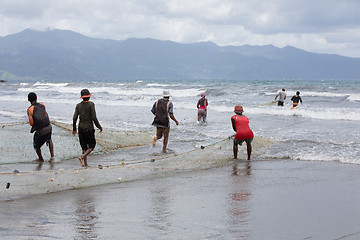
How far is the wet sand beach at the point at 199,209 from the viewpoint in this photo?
14.8 feet

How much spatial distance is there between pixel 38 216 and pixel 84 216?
553 mm

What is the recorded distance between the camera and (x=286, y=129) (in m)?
15.1

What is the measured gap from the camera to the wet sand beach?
14.8ft

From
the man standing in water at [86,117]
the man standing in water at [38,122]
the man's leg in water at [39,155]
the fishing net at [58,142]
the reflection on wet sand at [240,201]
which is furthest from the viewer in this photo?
the fishing net at [58,142]

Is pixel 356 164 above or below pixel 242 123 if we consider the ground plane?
below

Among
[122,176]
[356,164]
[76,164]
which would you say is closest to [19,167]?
[76,164]

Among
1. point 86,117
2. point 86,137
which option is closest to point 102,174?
point 86,137

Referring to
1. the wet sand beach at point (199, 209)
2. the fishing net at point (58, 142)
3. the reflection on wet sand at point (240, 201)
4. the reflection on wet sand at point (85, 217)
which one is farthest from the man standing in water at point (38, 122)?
the reflection on wet sand at point (240, 201)

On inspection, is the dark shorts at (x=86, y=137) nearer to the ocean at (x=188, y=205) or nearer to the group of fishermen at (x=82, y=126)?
the group of fishermen at (x=82, y=126)

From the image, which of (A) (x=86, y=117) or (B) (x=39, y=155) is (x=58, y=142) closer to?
(B) (x=39, y=155)

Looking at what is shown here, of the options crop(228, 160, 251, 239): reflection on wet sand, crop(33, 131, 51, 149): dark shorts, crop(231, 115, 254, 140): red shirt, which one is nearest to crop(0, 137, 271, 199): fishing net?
crop(231, 115, 254, 140): red shirt

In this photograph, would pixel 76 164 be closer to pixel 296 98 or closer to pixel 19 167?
pixel 19 167

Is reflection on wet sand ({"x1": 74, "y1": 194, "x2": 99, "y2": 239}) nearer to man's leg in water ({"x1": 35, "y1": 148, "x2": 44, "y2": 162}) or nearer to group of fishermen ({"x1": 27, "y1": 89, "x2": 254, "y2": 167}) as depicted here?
group of fishermen ({"x1": 27, "y1": 89, "x2": 254, "y2": 167})

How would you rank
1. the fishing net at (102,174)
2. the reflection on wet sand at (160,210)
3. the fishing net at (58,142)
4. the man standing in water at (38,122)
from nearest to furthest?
1. the reflection on wet sand at (160,210)
2. the fishing net at (102,174)
3. the man standing in water at (38,122)
4. the fishing net at (58,142)
